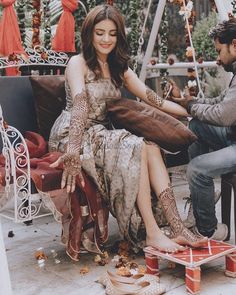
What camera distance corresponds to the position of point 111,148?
9.19 ft

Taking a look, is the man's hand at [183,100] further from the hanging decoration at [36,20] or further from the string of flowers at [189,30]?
the hanging decoration at [36,20]

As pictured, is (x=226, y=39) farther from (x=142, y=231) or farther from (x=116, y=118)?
(x=142, y=231)

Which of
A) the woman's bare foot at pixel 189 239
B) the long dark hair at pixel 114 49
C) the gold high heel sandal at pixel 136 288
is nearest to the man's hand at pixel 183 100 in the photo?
the long dark hair at pixel 114 49

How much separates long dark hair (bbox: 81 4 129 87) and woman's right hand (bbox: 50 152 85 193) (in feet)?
2.24

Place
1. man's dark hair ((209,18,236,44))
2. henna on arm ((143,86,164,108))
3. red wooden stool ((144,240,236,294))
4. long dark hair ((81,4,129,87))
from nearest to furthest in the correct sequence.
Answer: red wooden stool ((144,240,236,294)) → man's dark hair ((209,18,236,44)) → long dark hair ((81,4,129,87)) → henna on arm ((143,86,164,108))

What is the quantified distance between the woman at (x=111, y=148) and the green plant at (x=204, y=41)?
4167mm

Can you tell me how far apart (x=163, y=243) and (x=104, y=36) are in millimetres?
1276

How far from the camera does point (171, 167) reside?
3.52 meters

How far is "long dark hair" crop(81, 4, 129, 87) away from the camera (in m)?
2.96

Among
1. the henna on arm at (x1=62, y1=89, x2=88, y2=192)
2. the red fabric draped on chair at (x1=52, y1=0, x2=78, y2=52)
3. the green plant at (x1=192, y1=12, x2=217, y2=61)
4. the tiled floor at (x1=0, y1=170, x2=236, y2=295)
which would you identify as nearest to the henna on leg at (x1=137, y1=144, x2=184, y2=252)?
the tiled floor at (x1=0, y1=170, x2=236, y2=295)

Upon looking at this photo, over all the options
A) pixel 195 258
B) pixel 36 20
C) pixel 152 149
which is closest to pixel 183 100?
pixel 152 149

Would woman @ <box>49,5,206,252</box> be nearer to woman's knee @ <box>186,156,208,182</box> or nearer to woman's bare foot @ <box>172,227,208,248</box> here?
woman's bare foot @ <box>172,227,208,248</box>

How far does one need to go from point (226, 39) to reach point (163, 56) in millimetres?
2120

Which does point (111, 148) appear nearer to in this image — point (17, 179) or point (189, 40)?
point (17, 179)
